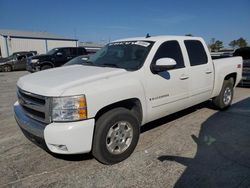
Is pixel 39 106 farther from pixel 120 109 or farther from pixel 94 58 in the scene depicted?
pixel 94 58

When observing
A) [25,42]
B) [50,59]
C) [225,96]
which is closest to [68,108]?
[225,96]

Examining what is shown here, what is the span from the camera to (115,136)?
328cm

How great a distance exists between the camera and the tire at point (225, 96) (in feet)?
18.8

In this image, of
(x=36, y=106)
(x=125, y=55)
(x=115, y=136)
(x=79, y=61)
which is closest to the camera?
(x=36, y=106)

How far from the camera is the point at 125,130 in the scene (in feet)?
11.2

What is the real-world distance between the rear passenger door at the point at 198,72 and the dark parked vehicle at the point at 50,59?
1227 cm

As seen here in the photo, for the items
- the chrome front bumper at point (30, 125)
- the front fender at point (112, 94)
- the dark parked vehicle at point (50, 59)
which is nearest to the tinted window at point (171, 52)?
the front fender at point (112, 94)

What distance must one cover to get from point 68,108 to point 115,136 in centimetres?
85

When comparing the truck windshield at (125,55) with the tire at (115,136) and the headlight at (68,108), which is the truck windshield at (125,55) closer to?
the tire at (115,136)

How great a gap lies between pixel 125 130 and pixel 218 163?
1427 millimetres

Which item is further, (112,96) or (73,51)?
(73,51)

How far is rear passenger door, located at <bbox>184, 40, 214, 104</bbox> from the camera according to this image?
15.1ft

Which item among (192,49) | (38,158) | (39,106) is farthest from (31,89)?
(192,49)

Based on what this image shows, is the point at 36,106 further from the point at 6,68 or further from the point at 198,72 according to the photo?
the point at 6,68
